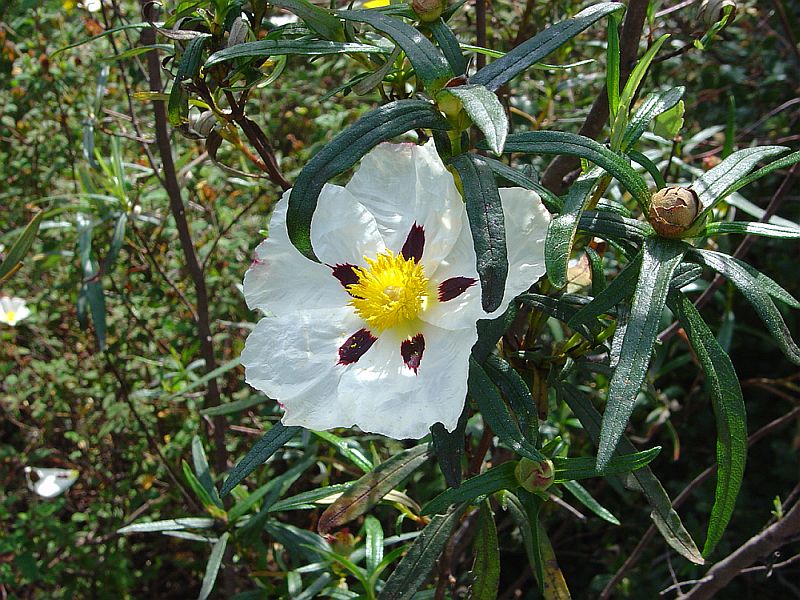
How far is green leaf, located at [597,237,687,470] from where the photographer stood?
86 cm

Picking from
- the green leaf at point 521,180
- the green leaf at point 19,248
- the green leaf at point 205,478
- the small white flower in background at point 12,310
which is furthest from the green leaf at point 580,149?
the small white flower in background at point 12,310

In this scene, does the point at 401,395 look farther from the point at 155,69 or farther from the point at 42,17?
the point at 42,17

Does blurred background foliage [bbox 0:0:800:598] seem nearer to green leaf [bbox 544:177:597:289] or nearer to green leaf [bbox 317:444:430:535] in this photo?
green leaf [bbox 317:444:430:535]

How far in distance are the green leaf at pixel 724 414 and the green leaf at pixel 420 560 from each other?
1.47 feet

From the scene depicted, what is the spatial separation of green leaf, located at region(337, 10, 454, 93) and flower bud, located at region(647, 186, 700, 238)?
0.95ft

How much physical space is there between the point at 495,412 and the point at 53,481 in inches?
89.7

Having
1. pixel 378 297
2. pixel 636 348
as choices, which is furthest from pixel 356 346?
pixel 636 348

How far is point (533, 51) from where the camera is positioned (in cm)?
96

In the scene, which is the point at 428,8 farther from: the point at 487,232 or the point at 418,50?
the point at 487,232

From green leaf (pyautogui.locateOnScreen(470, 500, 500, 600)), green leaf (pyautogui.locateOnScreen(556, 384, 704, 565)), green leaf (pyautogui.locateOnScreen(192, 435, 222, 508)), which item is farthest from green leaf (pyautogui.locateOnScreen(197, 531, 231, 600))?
green leaf (pyautogui.locateOnScreen(556, 384, 704, 565))

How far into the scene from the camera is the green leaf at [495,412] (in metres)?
0.98

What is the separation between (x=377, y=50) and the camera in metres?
1.05

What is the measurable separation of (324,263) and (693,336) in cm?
51

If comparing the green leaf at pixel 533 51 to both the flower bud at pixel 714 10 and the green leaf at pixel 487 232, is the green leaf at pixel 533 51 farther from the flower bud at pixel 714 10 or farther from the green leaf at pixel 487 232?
the flower bud at pixel 714 10
